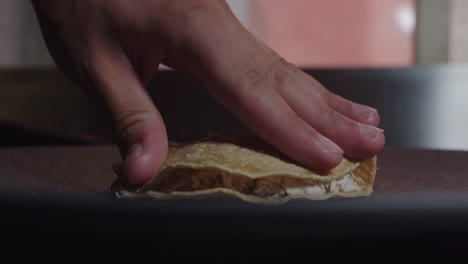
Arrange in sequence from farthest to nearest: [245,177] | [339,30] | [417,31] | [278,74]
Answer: [339,30] → [417,31] → [278,74] → [245,177]

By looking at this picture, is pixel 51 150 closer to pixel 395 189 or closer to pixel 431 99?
pixel 395 189

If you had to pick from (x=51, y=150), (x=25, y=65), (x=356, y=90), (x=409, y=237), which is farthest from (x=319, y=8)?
(x=409, y=237)

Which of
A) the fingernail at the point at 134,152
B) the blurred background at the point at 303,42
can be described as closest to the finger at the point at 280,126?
the fingernail at the point at 134,152

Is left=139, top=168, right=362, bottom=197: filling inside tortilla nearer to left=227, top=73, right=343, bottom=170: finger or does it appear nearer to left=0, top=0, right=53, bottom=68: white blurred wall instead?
left=227, top=73, right=343, bottom=170: finger

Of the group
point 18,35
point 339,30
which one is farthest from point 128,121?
point 18,35

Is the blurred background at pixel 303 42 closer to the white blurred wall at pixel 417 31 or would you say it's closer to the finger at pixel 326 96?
the white blurred wall at pixel 417 31

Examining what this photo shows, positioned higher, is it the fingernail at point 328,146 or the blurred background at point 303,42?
the fingernail at point 328,146

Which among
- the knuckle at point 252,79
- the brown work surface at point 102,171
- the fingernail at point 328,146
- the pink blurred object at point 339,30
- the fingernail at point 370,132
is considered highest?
the knuckle at point 252,79

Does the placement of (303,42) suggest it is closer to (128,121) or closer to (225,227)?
(128,121)

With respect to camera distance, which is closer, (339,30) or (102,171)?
(102,171)
